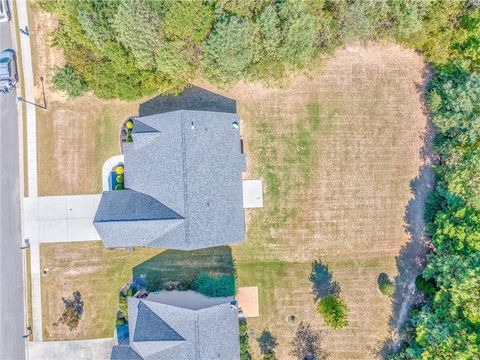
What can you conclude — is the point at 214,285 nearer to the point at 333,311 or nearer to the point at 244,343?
the point at 244,343

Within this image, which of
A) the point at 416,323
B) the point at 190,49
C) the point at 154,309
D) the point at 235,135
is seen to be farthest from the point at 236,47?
the point at 416,323

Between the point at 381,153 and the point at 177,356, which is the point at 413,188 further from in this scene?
the point at 177,356

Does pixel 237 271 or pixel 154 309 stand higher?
pixel 237 271

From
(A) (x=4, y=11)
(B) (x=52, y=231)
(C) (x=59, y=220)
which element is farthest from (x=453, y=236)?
(A) (x=4, y=11)

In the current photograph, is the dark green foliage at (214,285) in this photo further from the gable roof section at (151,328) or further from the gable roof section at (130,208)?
the gable roof section at (130,208)

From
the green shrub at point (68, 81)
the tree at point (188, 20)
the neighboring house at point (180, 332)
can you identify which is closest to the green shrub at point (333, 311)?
the neighboring house at point (180, 332)

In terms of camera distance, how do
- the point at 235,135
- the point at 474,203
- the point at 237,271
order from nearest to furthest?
the point at 474,203, the point at 235,135, the point at 237,271

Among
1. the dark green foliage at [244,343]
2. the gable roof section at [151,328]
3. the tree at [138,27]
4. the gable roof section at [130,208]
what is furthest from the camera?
the dark green foliage at [244,343]
